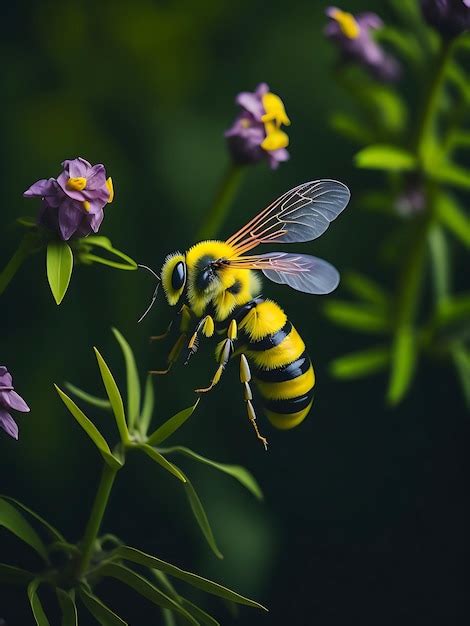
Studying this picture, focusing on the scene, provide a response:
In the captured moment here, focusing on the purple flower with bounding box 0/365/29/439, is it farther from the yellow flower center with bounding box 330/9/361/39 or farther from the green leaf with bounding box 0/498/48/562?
the yellow flower center with bounding box 330/9/361/39

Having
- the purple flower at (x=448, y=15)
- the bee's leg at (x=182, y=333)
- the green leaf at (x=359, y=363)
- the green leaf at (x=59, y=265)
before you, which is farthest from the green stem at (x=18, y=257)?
the green leaf at (x=359, y=363)

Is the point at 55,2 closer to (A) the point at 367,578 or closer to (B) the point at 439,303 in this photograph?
(B) the point at 439,303

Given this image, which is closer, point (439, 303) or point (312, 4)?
point (439, 303)

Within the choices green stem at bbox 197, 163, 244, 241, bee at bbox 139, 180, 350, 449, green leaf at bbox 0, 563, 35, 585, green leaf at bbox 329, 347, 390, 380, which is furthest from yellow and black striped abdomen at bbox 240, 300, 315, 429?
green leaf at bbox 329, 347, 390, 380

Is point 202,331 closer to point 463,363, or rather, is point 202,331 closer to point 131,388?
point 131,388

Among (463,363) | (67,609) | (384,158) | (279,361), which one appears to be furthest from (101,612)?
(463,363)

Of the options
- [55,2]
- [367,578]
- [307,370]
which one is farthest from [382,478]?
[55,2]
